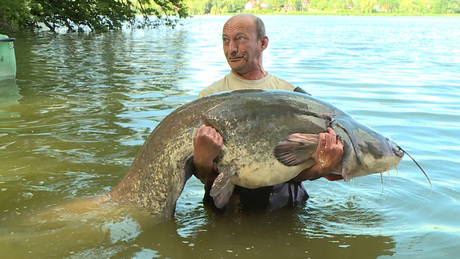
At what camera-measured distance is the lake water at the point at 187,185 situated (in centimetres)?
338

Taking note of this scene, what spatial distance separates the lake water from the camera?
11.1 ft

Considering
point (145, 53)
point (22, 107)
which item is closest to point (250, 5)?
point (145, 53)

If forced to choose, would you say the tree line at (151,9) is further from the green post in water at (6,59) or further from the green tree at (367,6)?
the green post in water at (6,59)

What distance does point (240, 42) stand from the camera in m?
3.58

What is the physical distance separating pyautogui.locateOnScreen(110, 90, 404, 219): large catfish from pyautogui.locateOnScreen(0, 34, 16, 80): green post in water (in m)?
7.02

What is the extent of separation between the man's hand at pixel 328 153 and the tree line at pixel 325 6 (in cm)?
7681

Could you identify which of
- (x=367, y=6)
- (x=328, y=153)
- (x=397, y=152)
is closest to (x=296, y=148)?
(x=328, y=153)

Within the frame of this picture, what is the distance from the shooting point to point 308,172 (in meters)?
3.37

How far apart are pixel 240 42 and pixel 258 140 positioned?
0.73 meters

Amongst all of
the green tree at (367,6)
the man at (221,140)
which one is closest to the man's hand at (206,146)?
the man at (221,140)

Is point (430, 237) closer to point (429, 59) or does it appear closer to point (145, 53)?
point (429, 59)

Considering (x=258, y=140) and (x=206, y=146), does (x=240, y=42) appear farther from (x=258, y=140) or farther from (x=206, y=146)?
(x=206, y=146)

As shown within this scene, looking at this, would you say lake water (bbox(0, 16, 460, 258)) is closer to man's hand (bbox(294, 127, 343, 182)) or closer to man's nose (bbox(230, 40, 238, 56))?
man's hand (bbox(294, 127, 343, 182))

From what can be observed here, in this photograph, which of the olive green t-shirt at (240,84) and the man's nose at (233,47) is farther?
the olive green t-shirt at (240,84)
